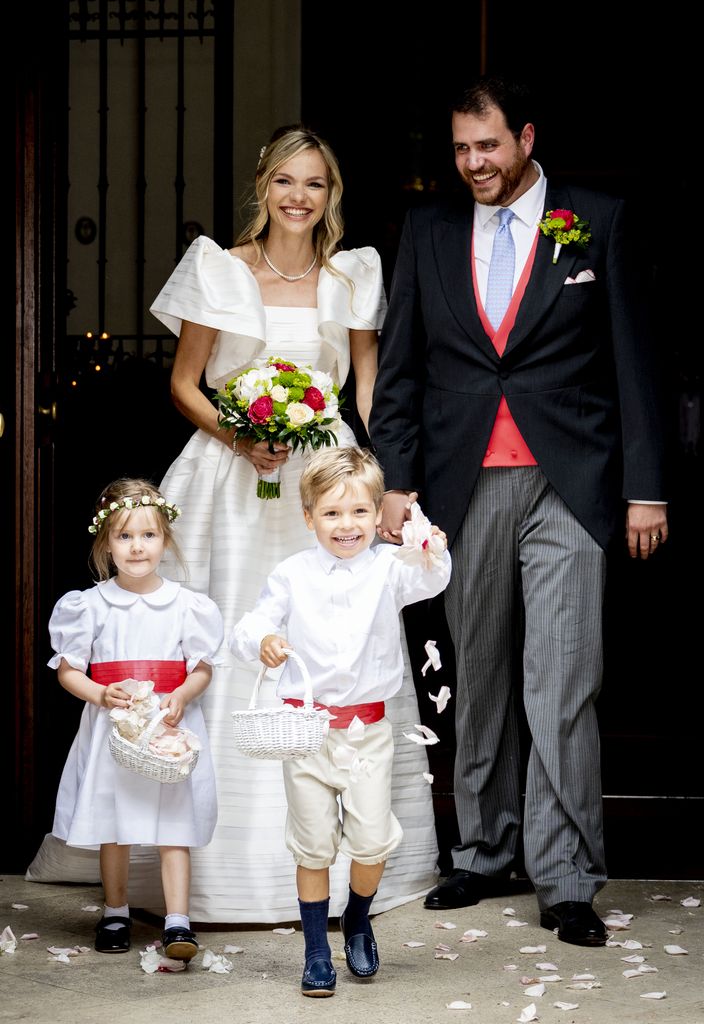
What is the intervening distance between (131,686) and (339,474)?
736mm

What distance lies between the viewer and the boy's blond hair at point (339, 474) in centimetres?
325

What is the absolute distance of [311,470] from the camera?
3287 mm

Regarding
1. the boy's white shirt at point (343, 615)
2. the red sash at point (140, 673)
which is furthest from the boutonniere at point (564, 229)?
the red sash at point (140, 673)

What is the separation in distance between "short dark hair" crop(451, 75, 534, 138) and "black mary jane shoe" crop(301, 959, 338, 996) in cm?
205

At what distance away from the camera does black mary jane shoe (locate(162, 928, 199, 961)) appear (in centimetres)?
338

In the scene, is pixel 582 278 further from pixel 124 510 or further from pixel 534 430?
pixel 124 510

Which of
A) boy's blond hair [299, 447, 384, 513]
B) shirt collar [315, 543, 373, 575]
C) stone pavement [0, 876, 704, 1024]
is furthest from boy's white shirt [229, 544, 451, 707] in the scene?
stone pavement [0, 876, 704, 1024]

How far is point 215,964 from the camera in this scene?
3.41 meters

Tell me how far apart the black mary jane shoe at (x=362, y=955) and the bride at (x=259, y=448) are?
22.1 inches

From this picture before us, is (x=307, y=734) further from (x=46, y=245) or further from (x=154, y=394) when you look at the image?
(x=154, y=394)

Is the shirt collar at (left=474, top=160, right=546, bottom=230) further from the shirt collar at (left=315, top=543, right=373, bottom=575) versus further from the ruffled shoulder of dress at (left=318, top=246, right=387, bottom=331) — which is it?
the shirt collar at (left=315, top=543, right=373, bottom=575)

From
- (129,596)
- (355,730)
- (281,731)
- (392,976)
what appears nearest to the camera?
(281,731)

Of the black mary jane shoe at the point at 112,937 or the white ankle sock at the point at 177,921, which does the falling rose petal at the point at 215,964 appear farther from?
the black mary jane shoe at the point at 112,937

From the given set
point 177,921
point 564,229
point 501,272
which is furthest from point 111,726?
point 564,229
